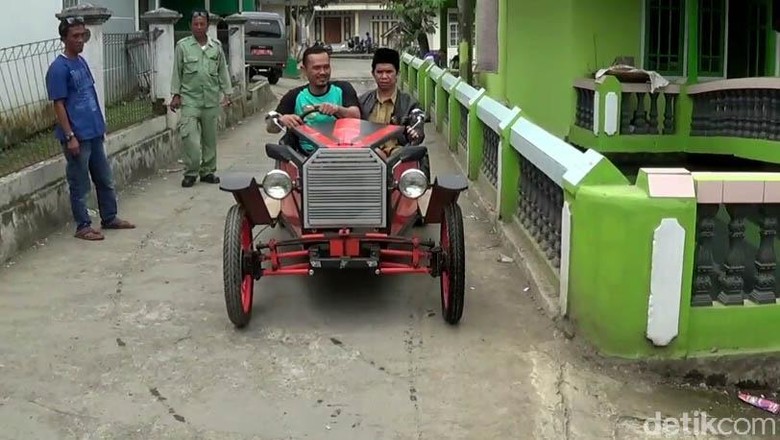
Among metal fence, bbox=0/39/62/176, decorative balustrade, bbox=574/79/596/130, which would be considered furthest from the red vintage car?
decorative balustrade, bbox=574/79/596/130

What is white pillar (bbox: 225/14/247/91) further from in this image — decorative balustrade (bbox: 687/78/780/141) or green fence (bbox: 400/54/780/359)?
green fence (bbox: 400/54/780/359)

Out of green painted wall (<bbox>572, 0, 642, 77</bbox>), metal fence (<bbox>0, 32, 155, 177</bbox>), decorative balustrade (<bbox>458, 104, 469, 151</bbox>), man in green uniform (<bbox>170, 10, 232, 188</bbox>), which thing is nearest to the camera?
metal fence (<bbox>0, 32, 155, 177</bbox>)

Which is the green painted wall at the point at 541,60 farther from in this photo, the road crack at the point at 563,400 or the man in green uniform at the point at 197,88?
the road crack at the point at 563,400

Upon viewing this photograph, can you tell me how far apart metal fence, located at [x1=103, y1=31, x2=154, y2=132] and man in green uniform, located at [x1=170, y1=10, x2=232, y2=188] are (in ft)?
3.21

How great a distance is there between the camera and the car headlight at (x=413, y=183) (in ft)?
17.8

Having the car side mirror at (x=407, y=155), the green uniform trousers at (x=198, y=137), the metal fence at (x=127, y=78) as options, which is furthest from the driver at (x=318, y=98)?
the metal fence at (x=127, y=78)

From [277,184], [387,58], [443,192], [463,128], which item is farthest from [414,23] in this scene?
[277,184]

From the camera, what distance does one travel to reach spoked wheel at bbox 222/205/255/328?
17.4ft

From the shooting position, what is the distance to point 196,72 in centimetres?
976

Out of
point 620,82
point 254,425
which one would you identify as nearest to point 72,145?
point 254,425

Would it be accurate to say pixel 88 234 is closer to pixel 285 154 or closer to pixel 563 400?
pixel 285 154

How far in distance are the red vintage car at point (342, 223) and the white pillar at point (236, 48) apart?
12.8 m

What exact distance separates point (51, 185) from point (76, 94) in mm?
993

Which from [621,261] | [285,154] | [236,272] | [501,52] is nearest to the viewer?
[621,261]
